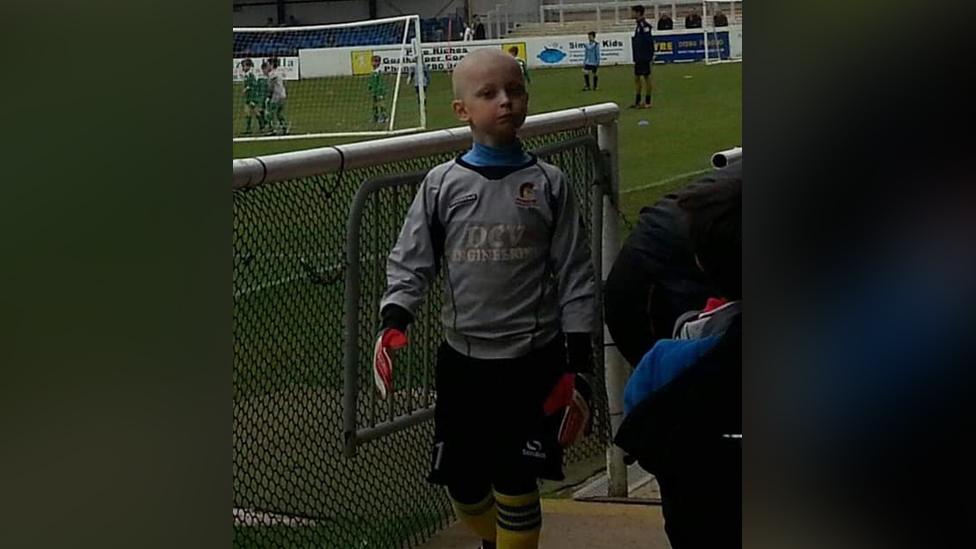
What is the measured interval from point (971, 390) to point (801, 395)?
18 cm

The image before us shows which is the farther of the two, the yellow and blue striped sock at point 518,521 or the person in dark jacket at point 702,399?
the yellow and blue striped sock at point 518,521

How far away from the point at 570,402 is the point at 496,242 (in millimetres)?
322

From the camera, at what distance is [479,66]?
216 cm

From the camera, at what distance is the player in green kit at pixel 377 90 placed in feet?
7.53

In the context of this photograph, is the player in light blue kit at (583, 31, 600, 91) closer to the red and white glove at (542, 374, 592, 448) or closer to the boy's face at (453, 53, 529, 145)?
the boy's face at (453, 53, 529, 145)

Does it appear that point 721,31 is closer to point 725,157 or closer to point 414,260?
point 725,157

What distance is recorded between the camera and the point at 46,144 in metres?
1.86

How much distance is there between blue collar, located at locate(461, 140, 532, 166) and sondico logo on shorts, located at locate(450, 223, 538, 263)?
0.35 ft

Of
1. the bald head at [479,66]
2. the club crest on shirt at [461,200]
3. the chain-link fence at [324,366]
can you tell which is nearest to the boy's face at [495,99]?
the bald head at [479,66]

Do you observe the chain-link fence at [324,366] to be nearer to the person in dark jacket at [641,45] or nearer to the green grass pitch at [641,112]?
the green grass pitch at [641,112]

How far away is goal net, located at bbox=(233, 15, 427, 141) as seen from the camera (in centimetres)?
214

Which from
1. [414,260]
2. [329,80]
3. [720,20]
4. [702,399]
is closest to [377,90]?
[329,80]

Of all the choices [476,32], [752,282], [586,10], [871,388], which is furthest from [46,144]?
[871,388]

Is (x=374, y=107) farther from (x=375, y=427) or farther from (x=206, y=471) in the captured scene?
(x=206, y=471)
